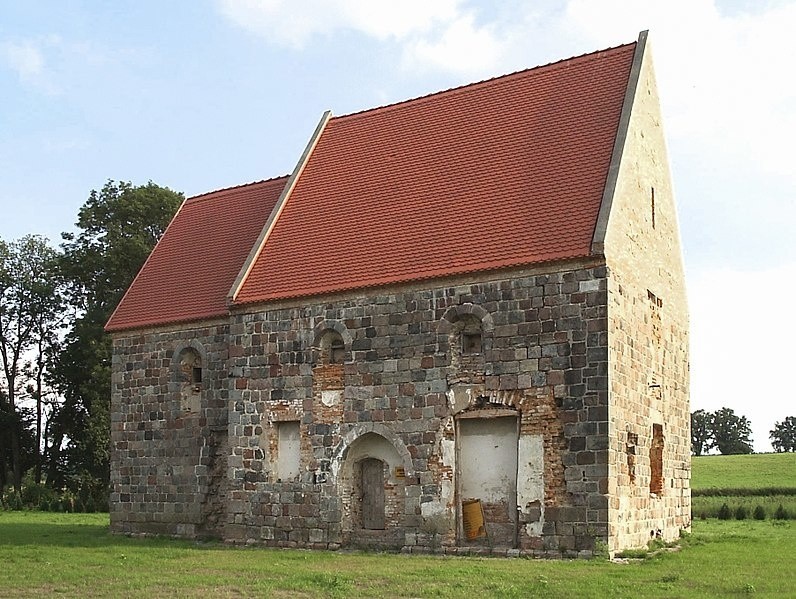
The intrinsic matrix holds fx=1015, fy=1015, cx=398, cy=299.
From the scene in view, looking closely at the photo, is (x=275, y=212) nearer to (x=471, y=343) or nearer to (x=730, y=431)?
(x=471, y=343)

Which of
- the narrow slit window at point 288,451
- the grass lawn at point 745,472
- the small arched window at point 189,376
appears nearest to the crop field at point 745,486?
the grass lawn at point 745,472

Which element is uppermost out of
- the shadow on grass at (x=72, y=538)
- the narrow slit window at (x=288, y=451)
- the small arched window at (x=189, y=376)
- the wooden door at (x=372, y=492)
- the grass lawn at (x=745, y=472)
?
the small arched window at (x=189, y=376)

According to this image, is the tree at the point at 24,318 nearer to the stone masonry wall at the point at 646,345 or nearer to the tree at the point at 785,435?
the stone masonry wall at the point at 646,345

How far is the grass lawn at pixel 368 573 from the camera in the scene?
14359 millimetres

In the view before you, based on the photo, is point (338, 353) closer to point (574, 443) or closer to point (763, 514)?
point (574, 443)

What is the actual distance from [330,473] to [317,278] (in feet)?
14.1

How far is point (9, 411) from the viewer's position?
48.4m

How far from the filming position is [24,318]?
48.5m

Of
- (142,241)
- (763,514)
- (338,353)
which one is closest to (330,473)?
(338,353)

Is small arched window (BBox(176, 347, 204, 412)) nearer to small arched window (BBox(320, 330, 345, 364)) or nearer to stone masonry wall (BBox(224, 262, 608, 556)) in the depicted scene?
stone masonry wall (BBox(224, 262, 608, 556))

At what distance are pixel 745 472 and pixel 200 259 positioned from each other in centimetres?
2952

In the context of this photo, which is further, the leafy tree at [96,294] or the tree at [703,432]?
the tree at [703,432]

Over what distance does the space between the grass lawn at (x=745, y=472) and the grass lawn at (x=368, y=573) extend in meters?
20.1

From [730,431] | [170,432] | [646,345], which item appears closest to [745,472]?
[646,345]
